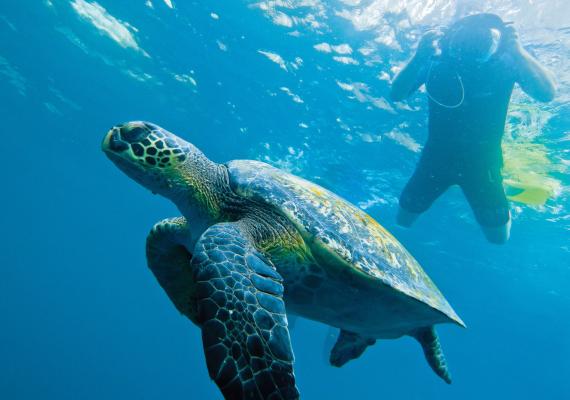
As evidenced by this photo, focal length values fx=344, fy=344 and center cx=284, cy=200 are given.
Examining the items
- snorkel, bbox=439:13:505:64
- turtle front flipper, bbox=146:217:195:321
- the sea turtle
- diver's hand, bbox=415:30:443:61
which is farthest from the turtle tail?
diver's hand, bbox=415:30:443:61

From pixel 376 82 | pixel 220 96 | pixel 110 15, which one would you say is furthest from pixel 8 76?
pixel 376 82

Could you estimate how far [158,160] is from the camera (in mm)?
2393

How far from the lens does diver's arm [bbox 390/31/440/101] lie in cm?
552

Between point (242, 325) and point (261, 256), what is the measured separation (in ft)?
1.94

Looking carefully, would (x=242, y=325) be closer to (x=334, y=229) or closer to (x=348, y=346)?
(x=334, y=229)

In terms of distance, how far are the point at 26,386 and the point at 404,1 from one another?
50.0m

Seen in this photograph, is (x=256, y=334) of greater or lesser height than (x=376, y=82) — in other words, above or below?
below

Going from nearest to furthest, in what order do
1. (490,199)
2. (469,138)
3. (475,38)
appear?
(475,38) < (469,138) < (490,199)

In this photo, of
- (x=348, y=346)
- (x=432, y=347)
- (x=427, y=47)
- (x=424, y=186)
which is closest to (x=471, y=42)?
(x=427, y=47)

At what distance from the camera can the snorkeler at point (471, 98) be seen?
Result: 4.96m

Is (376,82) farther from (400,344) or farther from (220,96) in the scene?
(400,344)

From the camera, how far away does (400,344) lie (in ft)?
160

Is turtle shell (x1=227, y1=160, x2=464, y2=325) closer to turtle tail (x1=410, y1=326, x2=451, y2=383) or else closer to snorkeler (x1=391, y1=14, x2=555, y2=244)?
turtle tail (x1=410, y1=326, x2=451, y2=383)

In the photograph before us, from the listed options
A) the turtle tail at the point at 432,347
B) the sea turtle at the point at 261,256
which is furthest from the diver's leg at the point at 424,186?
the sea turtle at the point at 261,256
